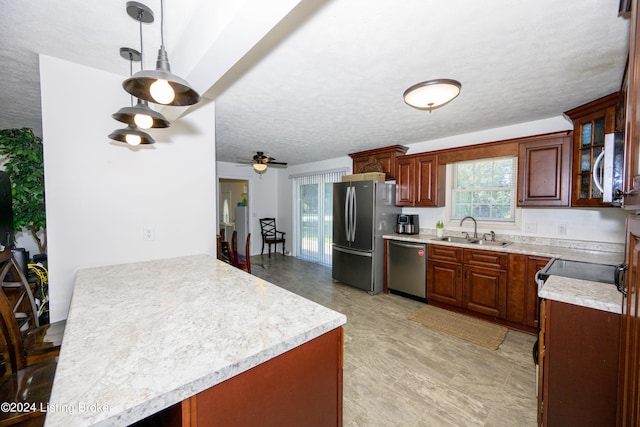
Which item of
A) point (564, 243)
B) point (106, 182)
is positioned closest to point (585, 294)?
point (564, 243)

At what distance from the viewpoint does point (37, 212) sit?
8.04 ft

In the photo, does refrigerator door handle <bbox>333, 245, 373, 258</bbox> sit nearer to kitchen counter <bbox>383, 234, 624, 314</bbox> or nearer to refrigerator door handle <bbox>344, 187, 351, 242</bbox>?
refrigerator door handle <bbox>344, 187, 351, 242</bbox>

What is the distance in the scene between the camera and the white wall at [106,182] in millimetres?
1747

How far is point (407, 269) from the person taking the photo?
146 inches

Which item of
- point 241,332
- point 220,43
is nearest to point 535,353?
point 241,332

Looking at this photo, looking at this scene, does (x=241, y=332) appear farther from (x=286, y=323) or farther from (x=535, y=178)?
(x=535, y=178)

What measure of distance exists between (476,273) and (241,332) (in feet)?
10.1

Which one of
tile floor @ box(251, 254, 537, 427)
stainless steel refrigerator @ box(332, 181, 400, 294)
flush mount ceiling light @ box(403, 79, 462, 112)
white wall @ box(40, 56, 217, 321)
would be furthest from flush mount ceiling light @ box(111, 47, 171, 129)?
stainless steel refrigerator @ box(332, 181, 400, 294)

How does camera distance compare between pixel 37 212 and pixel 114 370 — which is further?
pixel 37 212

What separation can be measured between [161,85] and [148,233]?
1.44 meters

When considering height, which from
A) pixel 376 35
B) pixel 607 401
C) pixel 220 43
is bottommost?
pixel 607 401

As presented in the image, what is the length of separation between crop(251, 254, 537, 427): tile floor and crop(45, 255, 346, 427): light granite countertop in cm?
117

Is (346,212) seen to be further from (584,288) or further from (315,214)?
(584,288)

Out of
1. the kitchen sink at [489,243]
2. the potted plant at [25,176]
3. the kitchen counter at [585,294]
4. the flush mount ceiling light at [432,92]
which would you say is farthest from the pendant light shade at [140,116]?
the kitchen sink at [489,243]
